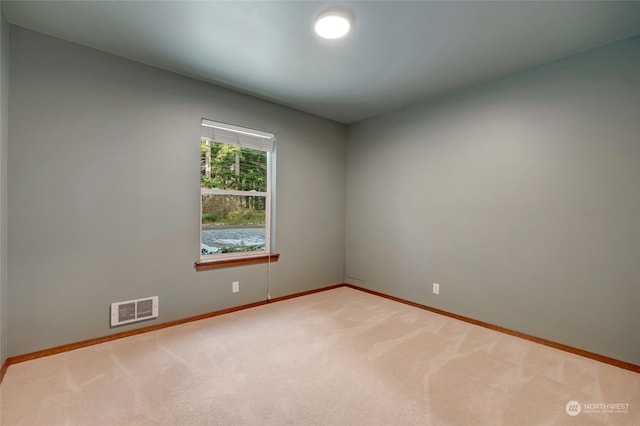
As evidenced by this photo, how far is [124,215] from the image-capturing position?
2637mm

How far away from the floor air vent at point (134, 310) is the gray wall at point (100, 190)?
0.06 meters

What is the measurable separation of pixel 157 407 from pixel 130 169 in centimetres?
200

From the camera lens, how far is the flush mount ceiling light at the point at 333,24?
2012 millimetres

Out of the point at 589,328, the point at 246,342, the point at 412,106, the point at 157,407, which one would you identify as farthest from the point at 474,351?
the point at 412,106

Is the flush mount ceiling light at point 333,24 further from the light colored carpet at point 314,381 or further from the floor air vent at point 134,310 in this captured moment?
the floor air vent at point 134,310

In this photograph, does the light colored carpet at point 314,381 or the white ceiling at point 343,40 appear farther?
the white ceiling at point 343,40

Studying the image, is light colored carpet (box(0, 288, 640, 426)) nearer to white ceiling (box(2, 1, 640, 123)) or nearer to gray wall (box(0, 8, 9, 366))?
gray wall (box(0, 8, 9, 366))

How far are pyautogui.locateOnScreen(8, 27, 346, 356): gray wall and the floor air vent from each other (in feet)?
0.18

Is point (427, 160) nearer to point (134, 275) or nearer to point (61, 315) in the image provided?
point (134, 275)

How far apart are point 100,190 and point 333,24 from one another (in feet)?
7.85

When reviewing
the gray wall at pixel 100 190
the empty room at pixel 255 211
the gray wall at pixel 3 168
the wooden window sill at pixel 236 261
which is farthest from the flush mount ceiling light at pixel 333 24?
the wooden window sill at pixel 236 261

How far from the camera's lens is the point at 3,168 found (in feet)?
6.82

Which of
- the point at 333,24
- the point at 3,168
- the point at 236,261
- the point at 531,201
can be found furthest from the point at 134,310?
the point at 531,201

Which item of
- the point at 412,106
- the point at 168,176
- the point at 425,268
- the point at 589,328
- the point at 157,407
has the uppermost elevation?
the point at 412,106
